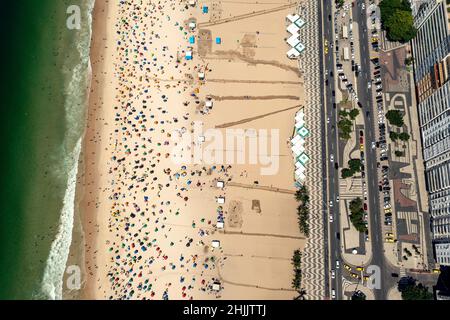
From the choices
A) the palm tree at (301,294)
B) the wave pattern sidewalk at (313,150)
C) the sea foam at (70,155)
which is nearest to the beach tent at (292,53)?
the wave pattern sidewalk at (313,150)

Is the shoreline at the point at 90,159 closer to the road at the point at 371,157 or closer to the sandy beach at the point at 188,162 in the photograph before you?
the sandy beach at the point at 188,162

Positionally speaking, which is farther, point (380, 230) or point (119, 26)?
point (119, 26)

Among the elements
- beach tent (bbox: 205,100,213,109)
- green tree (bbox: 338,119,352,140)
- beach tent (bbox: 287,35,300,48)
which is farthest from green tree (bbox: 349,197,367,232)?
beach tent (bbox: 287,35,300,48)

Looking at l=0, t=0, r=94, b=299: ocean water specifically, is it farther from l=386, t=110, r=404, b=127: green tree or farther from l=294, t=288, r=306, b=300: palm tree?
l=386, t=110, r=404, b=127: green tree

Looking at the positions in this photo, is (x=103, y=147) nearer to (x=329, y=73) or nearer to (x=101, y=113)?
(x=101, y=113)

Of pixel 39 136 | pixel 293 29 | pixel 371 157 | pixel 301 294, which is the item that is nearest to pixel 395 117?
pixel 371 157
